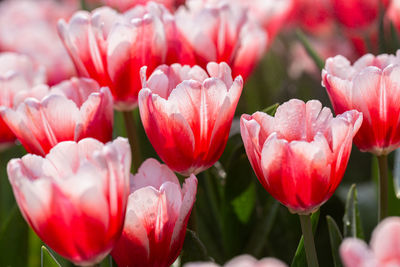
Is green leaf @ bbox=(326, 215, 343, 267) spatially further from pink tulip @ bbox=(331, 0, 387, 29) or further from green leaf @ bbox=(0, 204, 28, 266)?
pink tulip @ bbox=(331, 0, 387, 29)

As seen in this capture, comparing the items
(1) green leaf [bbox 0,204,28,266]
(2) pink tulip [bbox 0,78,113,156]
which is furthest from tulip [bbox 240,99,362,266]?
(1) green leaf [bbox 0,204,28,266]

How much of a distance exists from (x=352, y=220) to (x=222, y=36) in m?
0.20

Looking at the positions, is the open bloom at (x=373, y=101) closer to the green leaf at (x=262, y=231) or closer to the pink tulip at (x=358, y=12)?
the green leaf at (x=262, y=231)

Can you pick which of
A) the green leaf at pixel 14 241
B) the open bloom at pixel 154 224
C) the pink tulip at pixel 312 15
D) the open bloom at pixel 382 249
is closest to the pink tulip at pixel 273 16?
the pink tulip at pixel 312 15

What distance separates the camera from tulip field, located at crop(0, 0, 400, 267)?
1.19 ft

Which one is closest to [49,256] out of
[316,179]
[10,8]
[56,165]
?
[56,165]

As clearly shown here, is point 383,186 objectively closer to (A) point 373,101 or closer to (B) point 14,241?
(A) point 373,101

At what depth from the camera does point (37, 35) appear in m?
1.10

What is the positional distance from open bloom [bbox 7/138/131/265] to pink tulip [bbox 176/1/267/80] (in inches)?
8.5

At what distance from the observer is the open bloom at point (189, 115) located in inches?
17.4

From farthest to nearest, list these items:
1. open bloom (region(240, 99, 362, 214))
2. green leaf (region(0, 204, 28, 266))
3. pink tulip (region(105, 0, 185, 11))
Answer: pink tulip (region(105, 0, 185, 11))
green leaf (region(0, 204, 28, 266))
open bloom (region(240, 99, 362, 214))

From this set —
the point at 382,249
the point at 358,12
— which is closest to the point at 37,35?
the point at 358,12

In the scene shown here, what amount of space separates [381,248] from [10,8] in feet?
3.97

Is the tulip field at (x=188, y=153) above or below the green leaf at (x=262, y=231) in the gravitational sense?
above
